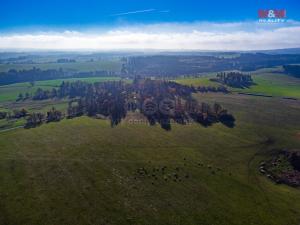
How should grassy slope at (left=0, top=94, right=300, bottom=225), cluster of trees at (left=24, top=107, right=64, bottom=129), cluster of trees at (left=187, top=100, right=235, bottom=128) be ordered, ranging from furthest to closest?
cluster of trees at (left=187, top=100, right=235, bottom=128)
cluster of trees at (left=24, top=107, right=64, bottom=129)
grassy slope at (left=0, top=94, right=300, bottom=225)

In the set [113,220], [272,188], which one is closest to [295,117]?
[272,188]

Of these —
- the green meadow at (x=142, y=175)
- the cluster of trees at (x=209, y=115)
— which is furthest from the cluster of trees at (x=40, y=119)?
the cluster of trees at (x=209, y=115)

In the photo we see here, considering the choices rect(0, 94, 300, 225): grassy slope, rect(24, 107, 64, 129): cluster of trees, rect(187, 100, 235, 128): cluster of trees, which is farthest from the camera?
rect(187, 100, 235, 128): cluster of trees

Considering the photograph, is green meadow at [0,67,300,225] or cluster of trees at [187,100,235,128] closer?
green meadow at [0,67,300,225]

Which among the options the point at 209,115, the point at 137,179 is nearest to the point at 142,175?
the point at 137,179

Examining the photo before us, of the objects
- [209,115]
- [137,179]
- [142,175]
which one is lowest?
[137,179]

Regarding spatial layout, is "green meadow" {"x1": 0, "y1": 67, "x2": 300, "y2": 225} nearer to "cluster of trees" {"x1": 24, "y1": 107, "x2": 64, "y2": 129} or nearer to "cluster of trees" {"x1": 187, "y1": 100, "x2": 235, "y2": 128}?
"cluster of trees" {"x1": 24, "y1": 107, "x2": 64, "y2": 129}

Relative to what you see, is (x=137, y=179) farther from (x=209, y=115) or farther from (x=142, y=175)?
(x=209, y=115)

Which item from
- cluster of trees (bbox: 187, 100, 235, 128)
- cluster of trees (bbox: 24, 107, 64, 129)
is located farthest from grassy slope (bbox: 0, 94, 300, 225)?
cluster of trees (bbox: 187, 100, 235, 128)
